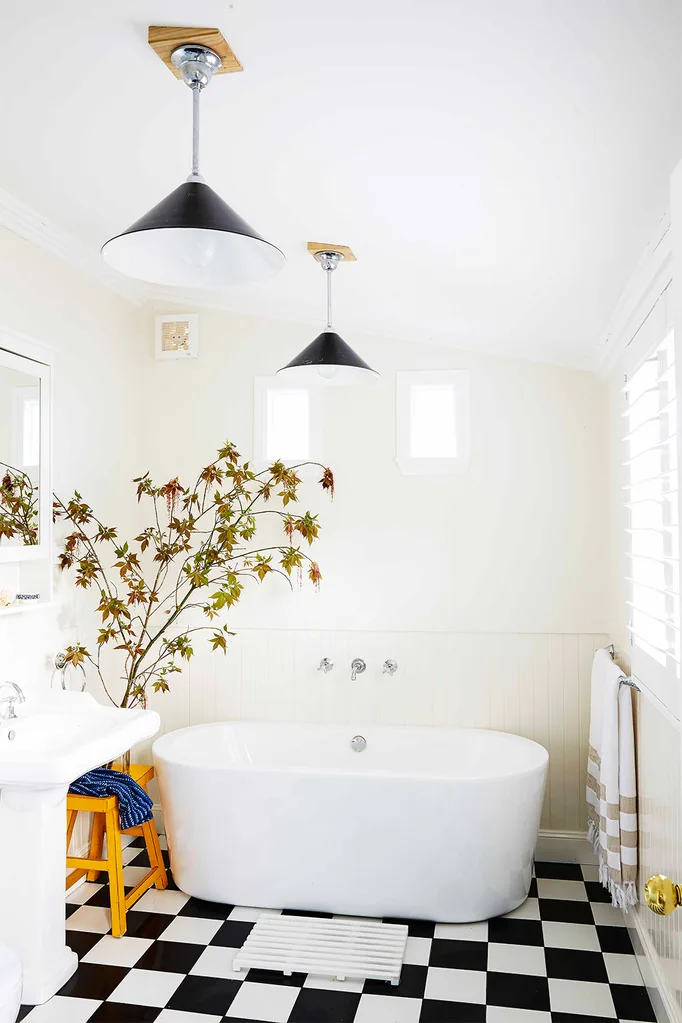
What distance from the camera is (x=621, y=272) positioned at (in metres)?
2.62

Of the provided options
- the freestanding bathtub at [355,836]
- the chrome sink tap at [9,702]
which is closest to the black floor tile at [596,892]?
the freestanding bathtub at [355,836]

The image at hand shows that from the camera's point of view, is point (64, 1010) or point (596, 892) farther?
point (596, 892)

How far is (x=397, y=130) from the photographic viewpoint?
1965 mm

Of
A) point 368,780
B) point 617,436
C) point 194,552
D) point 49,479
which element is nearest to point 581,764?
point 368,780

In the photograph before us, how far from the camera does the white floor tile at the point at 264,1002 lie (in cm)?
260

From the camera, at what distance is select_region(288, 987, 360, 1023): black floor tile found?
Answer: 8.53 ft

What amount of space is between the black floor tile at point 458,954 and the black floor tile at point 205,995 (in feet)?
2.33

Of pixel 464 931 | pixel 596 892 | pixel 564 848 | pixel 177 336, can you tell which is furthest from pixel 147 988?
pixel 177 336

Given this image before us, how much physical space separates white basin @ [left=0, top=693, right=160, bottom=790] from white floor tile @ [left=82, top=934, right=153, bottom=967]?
76 centimetres

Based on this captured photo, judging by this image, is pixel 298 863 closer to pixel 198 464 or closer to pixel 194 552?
pixel 194 552

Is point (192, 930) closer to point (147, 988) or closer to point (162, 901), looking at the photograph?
point (162, 901)

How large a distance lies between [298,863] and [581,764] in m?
1.46

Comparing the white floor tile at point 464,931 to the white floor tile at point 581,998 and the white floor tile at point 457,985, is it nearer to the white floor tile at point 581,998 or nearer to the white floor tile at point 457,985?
the white floor tile at point 457,985

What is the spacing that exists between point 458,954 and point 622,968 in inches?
22.3
